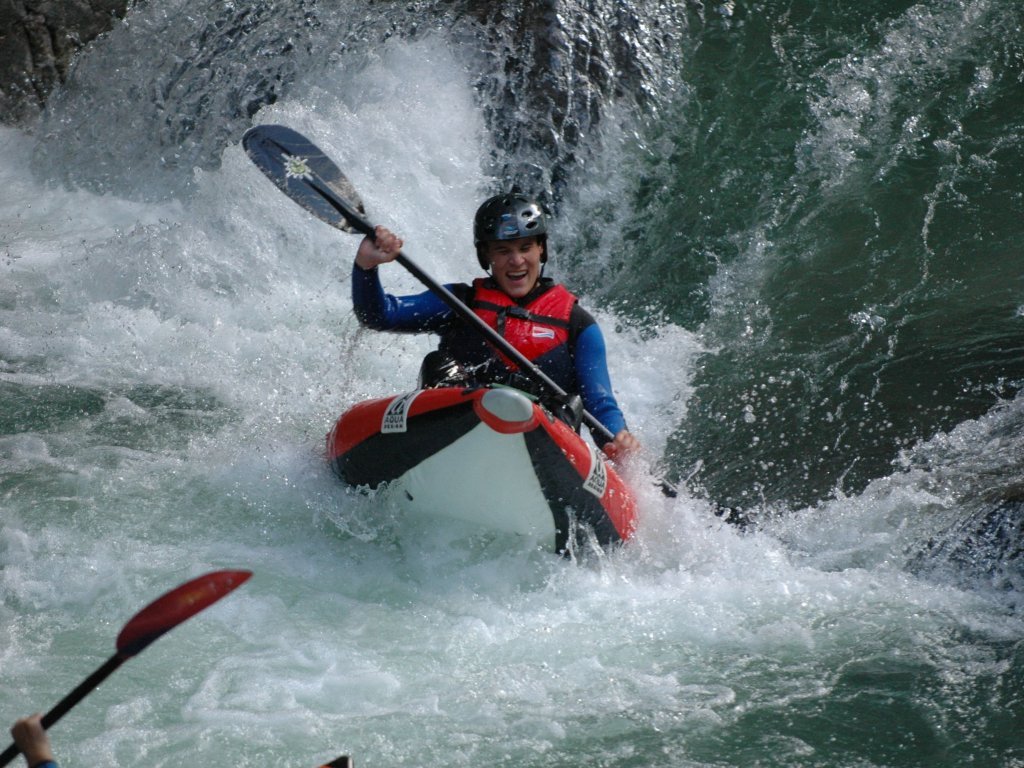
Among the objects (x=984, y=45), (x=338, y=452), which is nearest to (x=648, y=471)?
(x=338, y=452)

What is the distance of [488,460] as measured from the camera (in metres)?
4.29

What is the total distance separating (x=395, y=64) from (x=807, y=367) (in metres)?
3.92

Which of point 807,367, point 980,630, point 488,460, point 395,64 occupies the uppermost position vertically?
point 395,64

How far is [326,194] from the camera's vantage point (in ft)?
15.2

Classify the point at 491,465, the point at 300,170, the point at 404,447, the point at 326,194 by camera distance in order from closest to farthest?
the point at 491,465, the point at 404,447, the point at 326,194, the point at 300,170

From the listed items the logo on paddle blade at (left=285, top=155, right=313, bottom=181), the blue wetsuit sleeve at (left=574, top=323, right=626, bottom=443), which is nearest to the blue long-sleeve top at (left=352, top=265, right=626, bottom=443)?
the blue wetsuit sleeve at (left=574, top=323, right=626, bottom=443)

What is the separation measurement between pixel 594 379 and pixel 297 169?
1.50m

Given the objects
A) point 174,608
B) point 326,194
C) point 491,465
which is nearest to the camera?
point 174,608

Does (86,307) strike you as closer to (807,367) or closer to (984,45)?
(807,367)

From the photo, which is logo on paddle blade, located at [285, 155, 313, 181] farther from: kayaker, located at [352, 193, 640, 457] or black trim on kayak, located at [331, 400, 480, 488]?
black trim on kayak, located at [331, 400, 480, 488]

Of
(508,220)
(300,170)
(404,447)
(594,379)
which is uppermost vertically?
(300,170)

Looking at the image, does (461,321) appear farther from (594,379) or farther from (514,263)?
(594,379)

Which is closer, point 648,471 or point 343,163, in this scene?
point 648,471

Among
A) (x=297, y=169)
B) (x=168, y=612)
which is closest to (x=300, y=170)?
(x=297, y=169)
